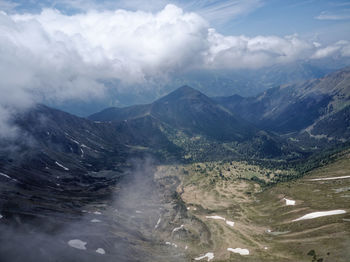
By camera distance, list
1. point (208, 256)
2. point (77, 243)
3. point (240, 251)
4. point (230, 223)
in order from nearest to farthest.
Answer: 1. point (77, 243)
2. point (208, 256)
3. point (240, 251)
4. point (230, 223)

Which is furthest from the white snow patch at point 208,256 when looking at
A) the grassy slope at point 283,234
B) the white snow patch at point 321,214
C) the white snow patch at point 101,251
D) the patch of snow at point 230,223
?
the white snow patch at point 321,214

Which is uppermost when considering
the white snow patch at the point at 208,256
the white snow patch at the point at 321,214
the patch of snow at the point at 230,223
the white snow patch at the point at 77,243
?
the white snow patch at the point at 77,243

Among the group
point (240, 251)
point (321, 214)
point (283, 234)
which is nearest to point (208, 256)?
point (240, 251)

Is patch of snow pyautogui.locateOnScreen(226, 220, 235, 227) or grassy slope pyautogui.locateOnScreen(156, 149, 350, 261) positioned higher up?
grassy slope pyautogui.locateOnScreen(156, 149, 350, 261)

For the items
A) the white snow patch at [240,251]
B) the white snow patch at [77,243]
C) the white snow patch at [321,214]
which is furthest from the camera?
the white snow patch at [321,214]

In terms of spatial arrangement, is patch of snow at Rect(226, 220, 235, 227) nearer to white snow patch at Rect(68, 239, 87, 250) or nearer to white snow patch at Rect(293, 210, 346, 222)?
white snow patch at Rect(293, 210, 346, 222)

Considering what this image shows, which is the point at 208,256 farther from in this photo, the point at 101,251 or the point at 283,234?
the point at 101,251

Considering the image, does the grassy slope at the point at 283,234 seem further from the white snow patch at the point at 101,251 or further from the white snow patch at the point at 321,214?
the white snow patch at the point at 101,251

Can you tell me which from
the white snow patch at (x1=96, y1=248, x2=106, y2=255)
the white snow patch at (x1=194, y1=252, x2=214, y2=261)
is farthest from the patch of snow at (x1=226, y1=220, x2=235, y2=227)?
the white snow patch at (x1=96, y1=248, x2=106, y2=255)

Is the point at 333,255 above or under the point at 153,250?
above

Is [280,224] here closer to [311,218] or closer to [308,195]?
[311,218]

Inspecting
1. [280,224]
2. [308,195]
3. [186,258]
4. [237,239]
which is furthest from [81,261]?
[308,195]
